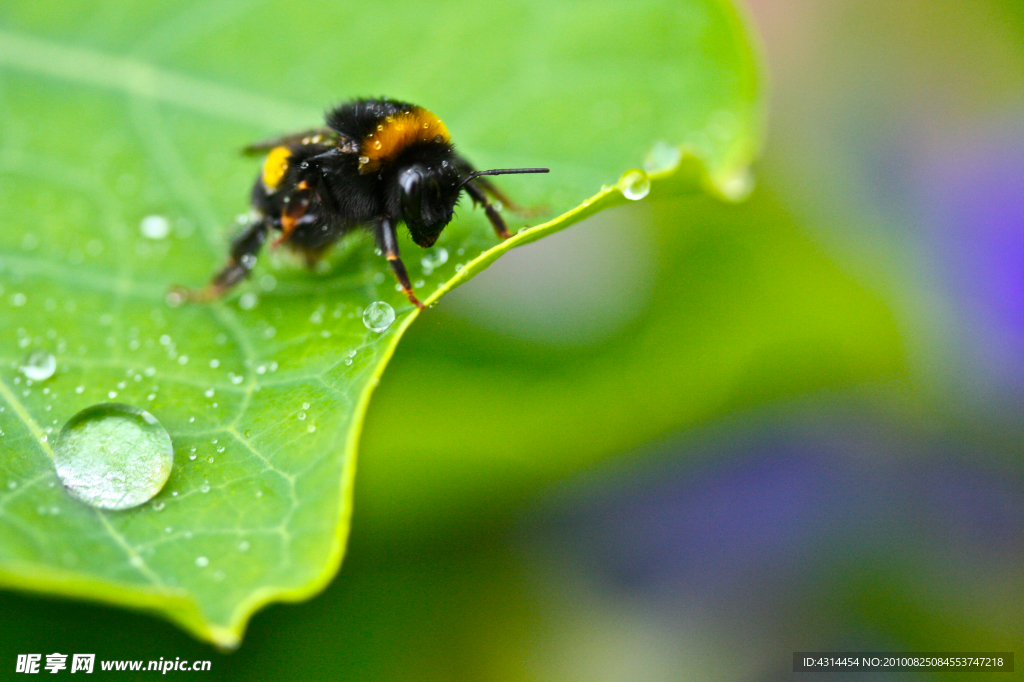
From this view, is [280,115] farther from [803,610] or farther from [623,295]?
[803,610]

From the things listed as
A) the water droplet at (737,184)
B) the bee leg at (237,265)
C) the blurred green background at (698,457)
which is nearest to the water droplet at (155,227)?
the bee leg at (237,265)

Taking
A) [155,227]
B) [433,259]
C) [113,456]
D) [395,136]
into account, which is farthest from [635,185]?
[155,227]

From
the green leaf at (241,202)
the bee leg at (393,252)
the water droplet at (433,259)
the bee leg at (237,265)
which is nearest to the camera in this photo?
the green leaf at (241,202)

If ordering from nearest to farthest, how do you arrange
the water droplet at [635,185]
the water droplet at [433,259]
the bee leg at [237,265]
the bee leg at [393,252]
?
1. the water droplet at [635,185]
2. the bee leg at [393,252]
3. the water droplet at [433,259]
4. the bee leg at [237,265]

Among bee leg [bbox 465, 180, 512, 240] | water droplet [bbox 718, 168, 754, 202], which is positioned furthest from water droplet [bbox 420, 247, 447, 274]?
water droplet [bbox 718, 168, 754, 202]

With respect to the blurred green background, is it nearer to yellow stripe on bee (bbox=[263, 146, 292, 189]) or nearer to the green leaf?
the green leaf

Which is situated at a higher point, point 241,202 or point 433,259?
point 241,202

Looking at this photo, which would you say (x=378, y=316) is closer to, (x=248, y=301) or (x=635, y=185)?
(x=248, y=301)

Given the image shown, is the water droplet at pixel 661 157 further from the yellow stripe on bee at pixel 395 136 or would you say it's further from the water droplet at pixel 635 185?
the yellow stripe on bee at pixel 395 136

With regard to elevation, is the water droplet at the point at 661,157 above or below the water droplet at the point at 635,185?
above
